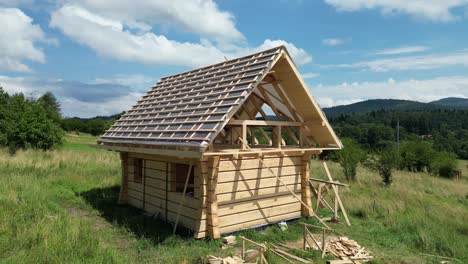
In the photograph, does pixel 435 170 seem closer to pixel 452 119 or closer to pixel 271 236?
pixel 271 236

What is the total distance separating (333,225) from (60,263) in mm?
7343

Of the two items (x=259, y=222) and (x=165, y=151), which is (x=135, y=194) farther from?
(x=259, y=222)

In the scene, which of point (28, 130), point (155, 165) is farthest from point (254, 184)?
point (28, 130)

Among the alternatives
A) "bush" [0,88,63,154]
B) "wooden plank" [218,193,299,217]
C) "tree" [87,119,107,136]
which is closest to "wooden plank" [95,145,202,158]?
"wooden plank" [218,193,299,217]

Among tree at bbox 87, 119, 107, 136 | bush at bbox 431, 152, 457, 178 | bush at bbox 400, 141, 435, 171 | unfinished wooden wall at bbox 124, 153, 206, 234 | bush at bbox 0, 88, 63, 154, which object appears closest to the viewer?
unfinished wooden wall at bbox 124, 153, 206, 234

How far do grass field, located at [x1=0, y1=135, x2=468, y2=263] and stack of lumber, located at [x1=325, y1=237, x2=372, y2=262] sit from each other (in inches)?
12.5

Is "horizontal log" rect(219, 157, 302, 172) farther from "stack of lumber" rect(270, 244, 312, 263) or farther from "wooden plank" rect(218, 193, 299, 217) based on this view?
"stack of lumber" rect(270, 244, 312, 263)

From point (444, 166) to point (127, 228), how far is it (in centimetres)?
3047

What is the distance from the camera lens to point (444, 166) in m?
29.7

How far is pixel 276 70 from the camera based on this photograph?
917 cm

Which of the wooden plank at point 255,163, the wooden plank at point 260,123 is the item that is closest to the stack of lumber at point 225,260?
the wooden plank at point 255,163

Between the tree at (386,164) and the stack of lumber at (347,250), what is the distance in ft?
39.0

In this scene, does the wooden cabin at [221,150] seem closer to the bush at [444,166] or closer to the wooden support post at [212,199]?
the wooden support post at [212,199]

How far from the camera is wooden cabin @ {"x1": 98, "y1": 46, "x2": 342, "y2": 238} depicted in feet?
25.6
